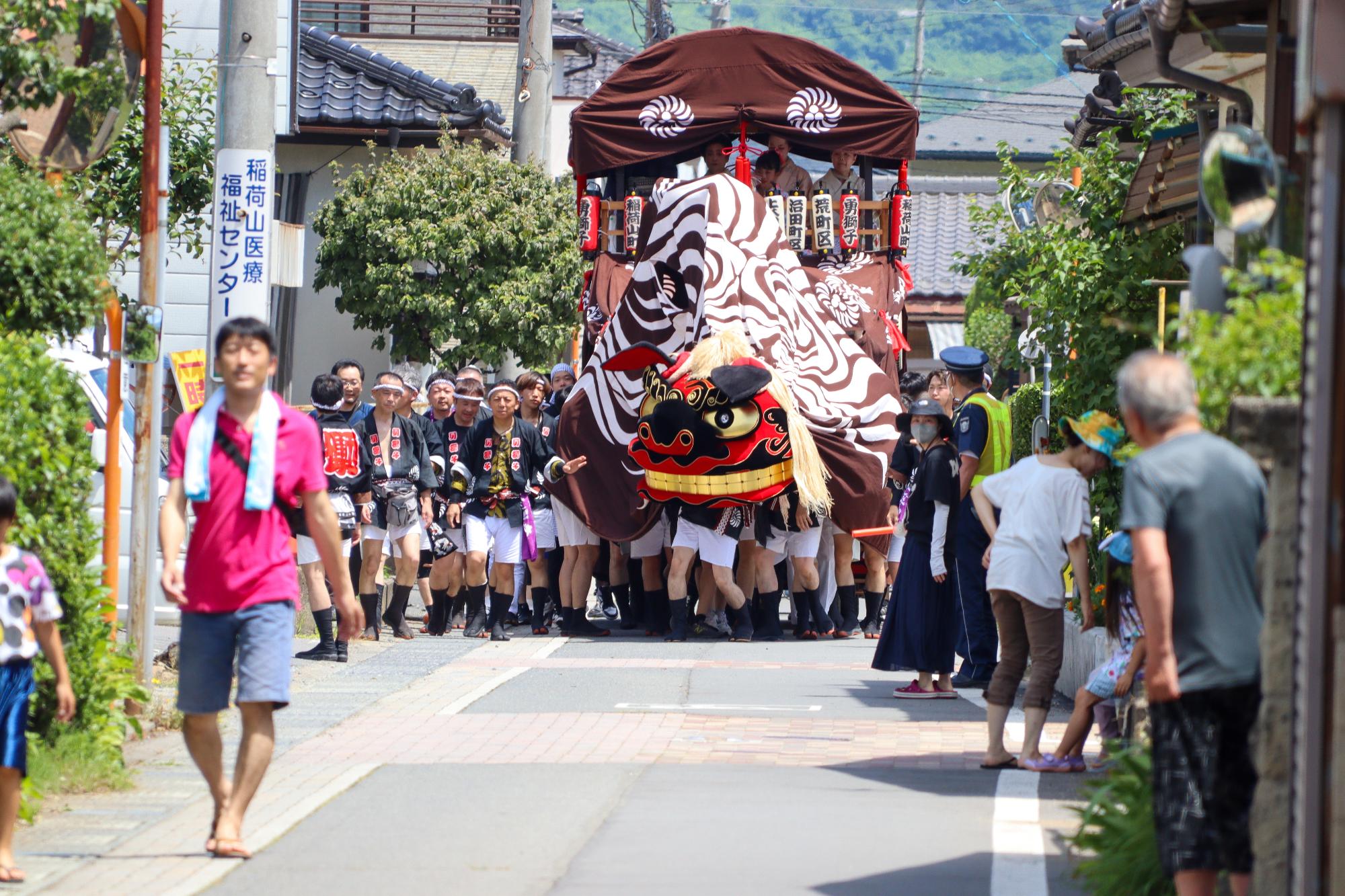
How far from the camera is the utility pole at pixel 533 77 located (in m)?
22.4

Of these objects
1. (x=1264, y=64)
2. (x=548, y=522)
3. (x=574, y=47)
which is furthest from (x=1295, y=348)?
(x=574, y=47)

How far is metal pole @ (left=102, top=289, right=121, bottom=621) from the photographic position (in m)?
8.88

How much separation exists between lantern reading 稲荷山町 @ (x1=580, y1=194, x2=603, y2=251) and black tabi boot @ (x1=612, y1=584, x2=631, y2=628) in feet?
12.3

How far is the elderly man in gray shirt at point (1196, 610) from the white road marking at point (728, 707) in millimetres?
5808

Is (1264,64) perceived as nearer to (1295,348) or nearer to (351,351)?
(1295,348)

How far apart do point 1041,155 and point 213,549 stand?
4690 cm

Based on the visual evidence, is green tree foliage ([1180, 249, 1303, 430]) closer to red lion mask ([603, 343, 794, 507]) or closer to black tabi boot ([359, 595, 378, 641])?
red lion mask ([603, 343, 794, 507])

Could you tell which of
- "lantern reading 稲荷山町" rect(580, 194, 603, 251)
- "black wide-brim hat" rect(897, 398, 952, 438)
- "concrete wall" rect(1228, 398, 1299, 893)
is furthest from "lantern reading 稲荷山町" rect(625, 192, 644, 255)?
"concrete wall" rect(1228, 398, 1299, 893)

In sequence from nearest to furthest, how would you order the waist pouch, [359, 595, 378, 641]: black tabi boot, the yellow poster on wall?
the yellow poster on wall → the waist pouch → [359, 595, 378, 641]: black tabi boot

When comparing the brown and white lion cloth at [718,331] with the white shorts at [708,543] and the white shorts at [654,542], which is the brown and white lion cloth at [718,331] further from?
the white shorts at [708,543]

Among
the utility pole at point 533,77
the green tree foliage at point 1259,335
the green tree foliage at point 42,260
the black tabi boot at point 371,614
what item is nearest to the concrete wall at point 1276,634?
the green tree foliage at point 1259,335

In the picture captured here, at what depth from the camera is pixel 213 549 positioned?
6.93m

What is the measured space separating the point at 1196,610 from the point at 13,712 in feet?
12.6

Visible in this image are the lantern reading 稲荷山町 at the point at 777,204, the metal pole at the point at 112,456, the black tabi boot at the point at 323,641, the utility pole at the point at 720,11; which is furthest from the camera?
the utility pole at the point at 720,11
